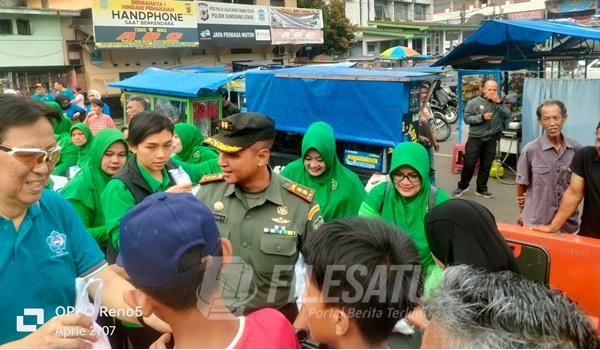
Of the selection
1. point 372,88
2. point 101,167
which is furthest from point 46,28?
point 101,167

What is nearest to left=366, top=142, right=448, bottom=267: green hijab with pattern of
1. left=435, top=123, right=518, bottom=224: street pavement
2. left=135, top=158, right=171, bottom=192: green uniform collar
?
left=135, top=158, right=171, bottom=192: green uniform collar

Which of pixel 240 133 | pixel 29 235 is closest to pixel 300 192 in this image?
pixel 240 133

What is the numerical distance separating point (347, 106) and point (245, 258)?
4982mm

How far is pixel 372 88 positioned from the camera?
6500mm

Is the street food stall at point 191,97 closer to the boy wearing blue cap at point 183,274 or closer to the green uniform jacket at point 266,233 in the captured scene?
the green uniform jacket at point 266,233

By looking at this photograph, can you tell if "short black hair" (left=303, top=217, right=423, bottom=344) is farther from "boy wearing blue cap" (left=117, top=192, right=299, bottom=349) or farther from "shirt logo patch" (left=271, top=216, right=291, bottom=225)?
"shirt logo patch" (left=271, top=216, right=291, bottom=225)

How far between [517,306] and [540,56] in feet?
33.1

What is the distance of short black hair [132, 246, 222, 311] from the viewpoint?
1.19 m

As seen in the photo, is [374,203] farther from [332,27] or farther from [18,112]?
[332,27]

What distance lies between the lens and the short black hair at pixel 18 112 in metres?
1.55

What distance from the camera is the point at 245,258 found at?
2.19m

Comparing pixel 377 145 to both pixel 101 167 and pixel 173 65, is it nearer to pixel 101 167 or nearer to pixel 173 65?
pixel 101 167

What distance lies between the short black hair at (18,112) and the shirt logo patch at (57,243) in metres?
0.38

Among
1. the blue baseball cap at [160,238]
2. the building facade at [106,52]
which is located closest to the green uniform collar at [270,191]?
the blue baseball cap at [160,238]
